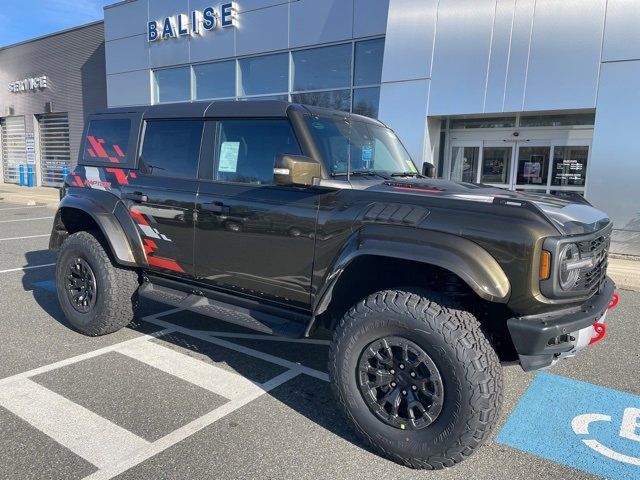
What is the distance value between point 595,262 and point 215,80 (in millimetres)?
14709

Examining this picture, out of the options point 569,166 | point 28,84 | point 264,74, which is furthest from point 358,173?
point 28,84

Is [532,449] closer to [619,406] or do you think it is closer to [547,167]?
[619,406]

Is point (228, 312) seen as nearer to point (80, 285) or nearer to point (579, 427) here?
point (80, 285)

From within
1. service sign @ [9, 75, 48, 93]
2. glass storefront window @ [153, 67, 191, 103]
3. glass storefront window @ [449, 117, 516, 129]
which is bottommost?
glass storefront window @ [449, 117, 516, 129]

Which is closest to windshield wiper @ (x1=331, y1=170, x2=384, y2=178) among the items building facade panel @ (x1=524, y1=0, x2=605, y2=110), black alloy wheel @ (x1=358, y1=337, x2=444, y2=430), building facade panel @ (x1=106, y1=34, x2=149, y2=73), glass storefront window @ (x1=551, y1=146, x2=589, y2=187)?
black alloy wheel @ (x1=358, y1=337, x2=444, y2=430)

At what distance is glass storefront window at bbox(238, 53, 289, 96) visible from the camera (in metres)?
13.9

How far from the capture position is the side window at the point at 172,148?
3.88 meters

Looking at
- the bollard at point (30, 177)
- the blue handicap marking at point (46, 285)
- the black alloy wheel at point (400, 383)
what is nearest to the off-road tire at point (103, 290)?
the blue handicap marking at point (46, 285)

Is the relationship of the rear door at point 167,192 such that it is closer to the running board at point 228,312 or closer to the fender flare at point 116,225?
the fender flare at point 116,225

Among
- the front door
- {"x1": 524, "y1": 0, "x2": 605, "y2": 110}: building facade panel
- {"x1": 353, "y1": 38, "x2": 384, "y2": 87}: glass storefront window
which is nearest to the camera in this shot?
the front door

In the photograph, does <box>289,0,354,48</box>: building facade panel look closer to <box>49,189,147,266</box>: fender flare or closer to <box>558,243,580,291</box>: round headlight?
<box>49,189,147,266</box>: fender flare

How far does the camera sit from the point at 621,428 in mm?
3109

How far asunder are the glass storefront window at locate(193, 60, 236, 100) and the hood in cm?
1299

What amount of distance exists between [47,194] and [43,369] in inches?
747
